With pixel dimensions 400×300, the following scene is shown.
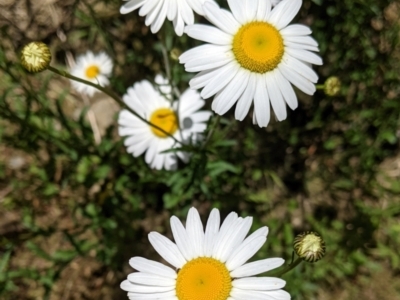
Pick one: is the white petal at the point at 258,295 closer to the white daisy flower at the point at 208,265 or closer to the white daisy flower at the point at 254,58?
→ the white daisy flower at the point at 208,265

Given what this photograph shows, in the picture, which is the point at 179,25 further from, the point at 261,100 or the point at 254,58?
the point at 261,100

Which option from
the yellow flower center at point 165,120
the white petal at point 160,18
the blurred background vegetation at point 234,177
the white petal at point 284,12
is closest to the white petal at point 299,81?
the white petal at point 284,12

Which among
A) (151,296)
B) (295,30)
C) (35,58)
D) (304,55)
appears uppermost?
(295,30)

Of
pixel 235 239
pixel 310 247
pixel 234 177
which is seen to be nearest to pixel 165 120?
pixel 234 177

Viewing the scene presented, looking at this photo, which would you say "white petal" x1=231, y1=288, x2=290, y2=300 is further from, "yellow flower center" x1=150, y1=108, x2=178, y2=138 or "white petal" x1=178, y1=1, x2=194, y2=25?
"yellow flower center" x1=150, y1=108, x2=178, y2=138

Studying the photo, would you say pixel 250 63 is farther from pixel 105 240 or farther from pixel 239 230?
pixel 105 240

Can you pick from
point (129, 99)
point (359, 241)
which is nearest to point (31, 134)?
point (129, 99)
